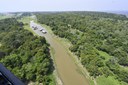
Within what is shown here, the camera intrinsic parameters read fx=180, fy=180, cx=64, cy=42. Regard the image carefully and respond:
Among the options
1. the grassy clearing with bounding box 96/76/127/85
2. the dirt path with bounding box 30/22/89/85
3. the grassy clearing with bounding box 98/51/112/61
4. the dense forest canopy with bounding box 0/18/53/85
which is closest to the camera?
the dense forest canopy with bounding box 0/18/53/85

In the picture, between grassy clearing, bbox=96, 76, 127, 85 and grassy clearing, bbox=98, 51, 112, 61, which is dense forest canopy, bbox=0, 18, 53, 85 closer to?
grassy clearing, bbox=96, 76, 127, 85

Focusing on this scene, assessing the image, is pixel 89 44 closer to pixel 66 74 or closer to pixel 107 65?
pixel 107 65

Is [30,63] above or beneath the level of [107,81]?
above

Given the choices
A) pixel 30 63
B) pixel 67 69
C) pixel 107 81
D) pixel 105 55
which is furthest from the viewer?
pixel 105 55

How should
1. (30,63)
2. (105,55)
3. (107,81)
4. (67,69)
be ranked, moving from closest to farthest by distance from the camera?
(107,81), (30,63), (67,69), (105,55)

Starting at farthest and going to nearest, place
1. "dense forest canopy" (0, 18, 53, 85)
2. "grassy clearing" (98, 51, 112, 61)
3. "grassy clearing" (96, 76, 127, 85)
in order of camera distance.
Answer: "grassy clearing" (98, 51, 112, 61) < "grassy clearing" (96, 76, 127, 85) < "dense forest canopy" (0, 18, 53, 85)

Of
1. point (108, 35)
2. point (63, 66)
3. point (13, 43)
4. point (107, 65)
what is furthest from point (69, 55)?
point (108, 35)

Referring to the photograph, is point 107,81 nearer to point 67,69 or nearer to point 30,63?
point 67,69

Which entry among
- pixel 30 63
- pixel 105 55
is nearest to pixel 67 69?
pixel 30 63

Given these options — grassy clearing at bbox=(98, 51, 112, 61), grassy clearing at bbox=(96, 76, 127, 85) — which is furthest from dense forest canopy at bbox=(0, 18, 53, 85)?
grassy clearing at bbox=(98, 51, 112, 61)

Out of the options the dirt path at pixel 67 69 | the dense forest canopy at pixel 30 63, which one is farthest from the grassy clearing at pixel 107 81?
the dense forest canopy at pixel 30 63

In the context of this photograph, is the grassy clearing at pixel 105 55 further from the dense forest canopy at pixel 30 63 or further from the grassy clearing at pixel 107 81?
the dense forest canopy at pixel 30 63
